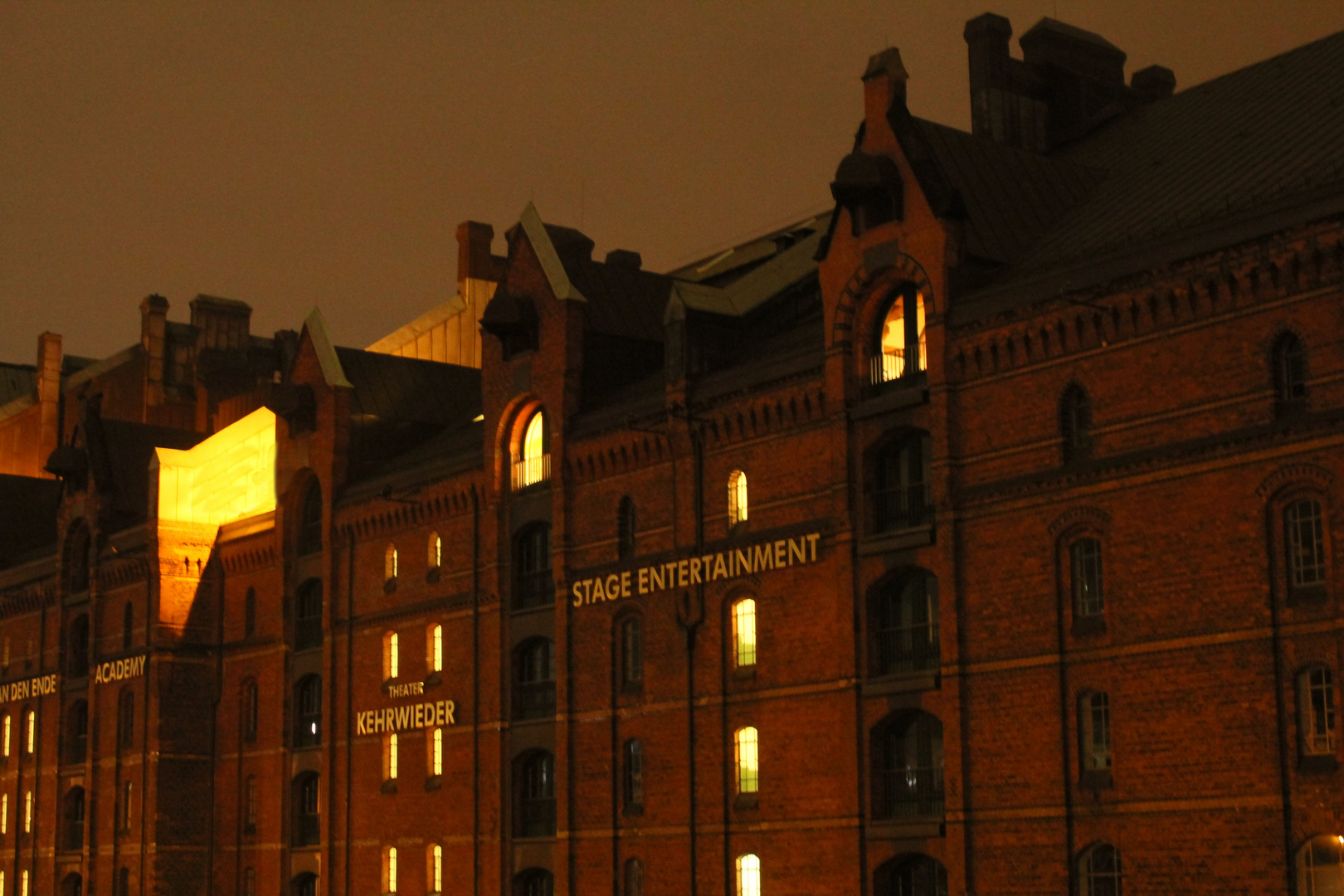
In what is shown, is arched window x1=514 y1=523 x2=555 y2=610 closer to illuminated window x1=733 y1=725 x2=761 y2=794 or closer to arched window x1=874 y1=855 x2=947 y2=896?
illuminated window x1=733 y1=725 x2=761 y2=794

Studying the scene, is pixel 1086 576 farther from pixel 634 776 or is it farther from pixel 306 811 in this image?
pixel 306 811

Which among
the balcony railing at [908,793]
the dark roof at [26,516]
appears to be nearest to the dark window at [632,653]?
the balcony railing at [908,793]

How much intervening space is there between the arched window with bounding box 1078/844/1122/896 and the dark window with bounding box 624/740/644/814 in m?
14.2

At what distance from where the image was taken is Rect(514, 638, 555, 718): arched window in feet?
186

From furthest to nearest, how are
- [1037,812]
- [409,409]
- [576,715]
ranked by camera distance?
1. [409,409]
2. [576,715]
3. [1037,812]

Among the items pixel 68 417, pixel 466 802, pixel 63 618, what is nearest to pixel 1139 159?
pixel 466 802

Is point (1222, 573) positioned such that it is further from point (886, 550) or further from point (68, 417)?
point (68, 417)

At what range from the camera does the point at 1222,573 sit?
129ft

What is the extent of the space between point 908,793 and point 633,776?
9589 millimetres

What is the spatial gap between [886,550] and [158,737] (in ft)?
109

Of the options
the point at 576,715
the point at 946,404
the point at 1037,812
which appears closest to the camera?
the point at 1037,812

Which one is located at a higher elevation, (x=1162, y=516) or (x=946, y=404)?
(x=946, y=404)

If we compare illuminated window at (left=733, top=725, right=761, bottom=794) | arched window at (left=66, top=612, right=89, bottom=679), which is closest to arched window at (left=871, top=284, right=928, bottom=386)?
illuminated window at (left=733, top=725, right=761, bottom=794)

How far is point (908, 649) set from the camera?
151ft
